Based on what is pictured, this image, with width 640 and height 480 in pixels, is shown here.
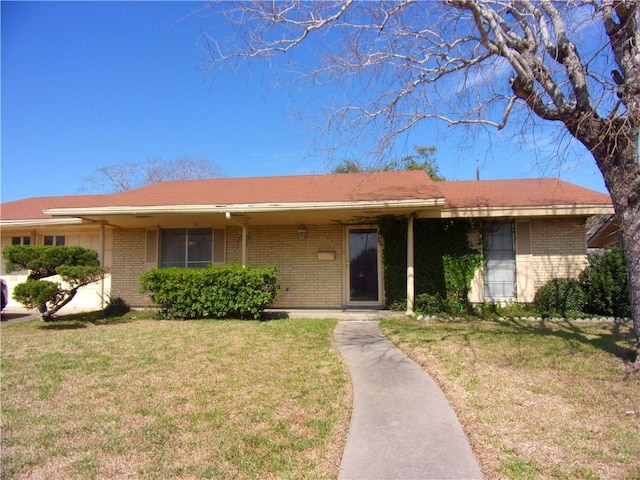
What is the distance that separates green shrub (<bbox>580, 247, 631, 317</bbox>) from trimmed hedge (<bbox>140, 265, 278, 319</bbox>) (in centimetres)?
768

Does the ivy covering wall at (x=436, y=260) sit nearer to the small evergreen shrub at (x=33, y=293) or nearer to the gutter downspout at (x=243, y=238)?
the gutter downspout at (x=243, y=238)

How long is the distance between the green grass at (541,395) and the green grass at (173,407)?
4.17 feet

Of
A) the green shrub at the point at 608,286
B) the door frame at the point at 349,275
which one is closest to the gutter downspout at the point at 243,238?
the door frame at the point at 349,275

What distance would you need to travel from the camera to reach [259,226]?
41.0ft

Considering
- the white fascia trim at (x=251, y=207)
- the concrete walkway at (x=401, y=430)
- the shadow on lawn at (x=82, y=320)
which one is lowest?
the concrete walkway at (x=401, y=430)

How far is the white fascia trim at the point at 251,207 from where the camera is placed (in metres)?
9.44

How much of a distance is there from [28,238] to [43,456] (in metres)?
12.5

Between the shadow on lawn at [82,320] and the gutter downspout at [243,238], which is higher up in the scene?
the gutter downspout at [243,238]

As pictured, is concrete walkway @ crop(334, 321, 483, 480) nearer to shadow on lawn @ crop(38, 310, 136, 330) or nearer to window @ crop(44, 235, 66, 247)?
shadow on lawn @ crop(38, 310, 136, 330)

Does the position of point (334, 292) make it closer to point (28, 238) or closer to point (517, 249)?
point (517, 249)

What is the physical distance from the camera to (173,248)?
41.3 ft

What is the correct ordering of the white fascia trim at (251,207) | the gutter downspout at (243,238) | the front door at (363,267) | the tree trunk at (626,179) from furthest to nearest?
the front door at (363,267)
the gutter downspout at (243,238)
the white fascia trim at (251,207)
the tree trunk at (626,179)

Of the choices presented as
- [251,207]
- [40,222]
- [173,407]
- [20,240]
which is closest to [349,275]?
[251,207]

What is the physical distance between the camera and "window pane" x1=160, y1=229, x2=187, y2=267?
1252 cm
